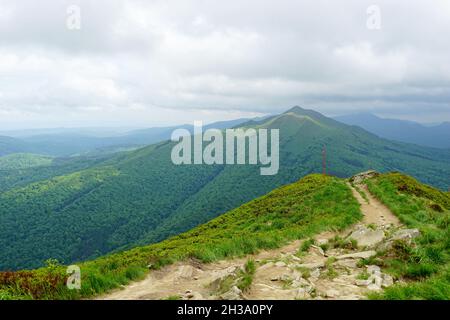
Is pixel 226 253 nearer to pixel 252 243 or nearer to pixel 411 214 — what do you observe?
pixel 252 243

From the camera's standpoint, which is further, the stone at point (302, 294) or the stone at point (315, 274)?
the stone at point (315, 274)

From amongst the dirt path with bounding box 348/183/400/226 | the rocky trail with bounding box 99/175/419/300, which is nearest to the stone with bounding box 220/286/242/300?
the rocky trail with bounding box 99/175/419/300

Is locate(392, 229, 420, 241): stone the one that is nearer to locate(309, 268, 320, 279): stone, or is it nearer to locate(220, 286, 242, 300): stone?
locate(309, 268, 320, 279): stone

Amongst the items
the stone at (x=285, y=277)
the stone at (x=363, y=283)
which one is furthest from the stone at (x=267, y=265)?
the stone at (x=363, y=283)

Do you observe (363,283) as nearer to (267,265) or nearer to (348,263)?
(348,263)

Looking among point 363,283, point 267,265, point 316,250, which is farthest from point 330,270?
point 316,250

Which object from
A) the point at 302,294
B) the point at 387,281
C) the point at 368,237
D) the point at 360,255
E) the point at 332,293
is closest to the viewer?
the point at 302,294

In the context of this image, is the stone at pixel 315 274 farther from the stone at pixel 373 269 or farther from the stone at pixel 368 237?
the stone at pixel 368 237
